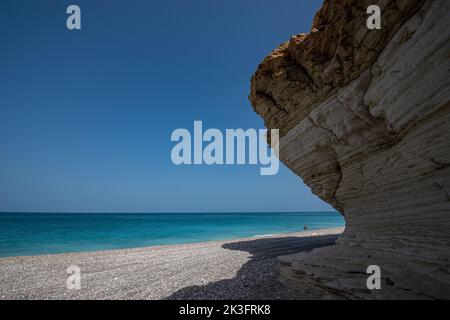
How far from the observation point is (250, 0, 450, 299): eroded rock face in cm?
536

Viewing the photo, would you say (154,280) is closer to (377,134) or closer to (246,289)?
(246,289)

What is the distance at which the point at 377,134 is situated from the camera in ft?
24.1

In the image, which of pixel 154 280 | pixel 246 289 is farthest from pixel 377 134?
pixel 154 280

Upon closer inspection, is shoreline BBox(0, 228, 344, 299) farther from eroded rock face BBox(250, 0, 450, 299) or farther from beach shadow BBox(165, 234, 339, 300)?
eroded rock face BBox(250, 0, 450, 299)

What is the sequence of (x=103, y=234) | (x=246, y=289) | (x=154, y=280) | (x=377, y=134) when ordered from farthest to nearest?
(x=103, y=234) < (x=154, y=280) < (x=377, y=134) < (x=246, y=289)

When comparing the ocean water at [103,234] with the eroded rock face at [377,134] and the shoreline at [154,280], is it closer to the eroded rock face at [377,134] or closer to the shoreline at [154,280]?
the shoreline at [154,280]

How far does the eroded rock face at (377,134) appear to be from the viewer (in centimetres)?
536

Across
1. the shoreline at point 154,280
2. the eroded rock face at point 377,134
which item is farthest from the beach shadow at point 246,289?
the eroded rock face at point 377,134

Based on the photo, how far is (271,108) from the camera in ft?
36.5
